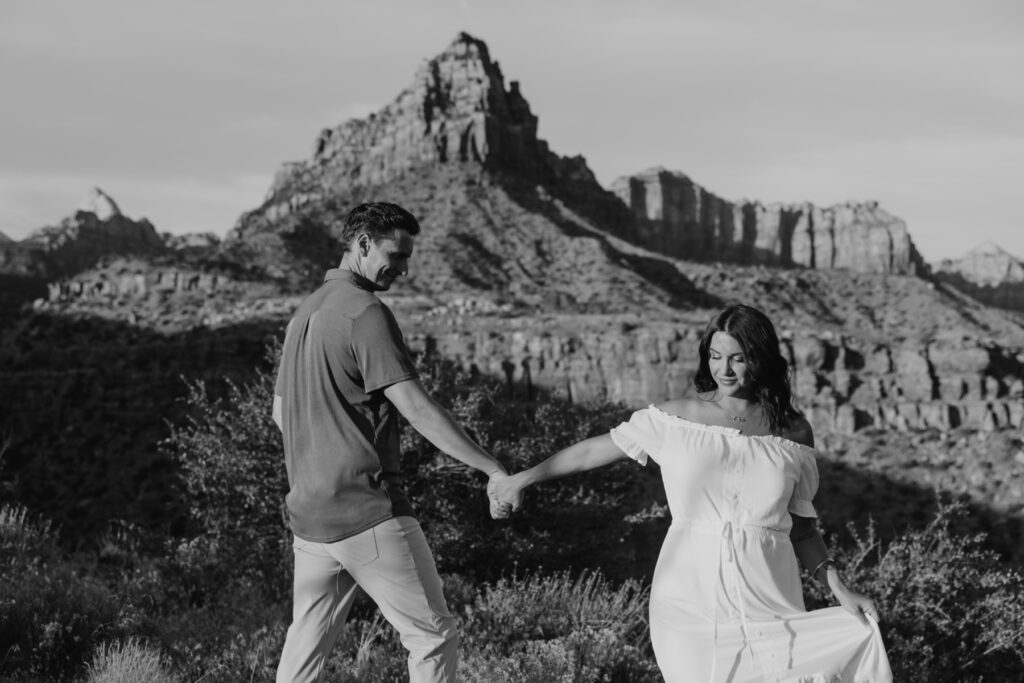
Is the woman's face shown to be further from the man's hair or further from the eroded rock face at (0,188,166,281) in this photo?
the eroded rock face at (0,188,166,281)

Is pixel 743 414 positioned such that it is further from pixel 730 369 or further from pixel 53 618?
pixel 53 618

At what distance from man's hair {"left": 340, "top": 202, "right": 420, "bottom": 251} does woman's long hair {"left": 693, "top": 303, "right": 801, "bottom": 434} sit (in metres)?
1.30

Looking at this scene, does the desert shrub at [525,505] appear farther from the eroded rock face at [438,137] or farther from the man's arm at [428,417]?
the eroded rock face at [438,137]

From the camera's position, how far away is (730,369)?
3760 mm

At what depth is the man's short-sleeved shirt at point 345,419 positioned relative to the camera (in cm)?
343

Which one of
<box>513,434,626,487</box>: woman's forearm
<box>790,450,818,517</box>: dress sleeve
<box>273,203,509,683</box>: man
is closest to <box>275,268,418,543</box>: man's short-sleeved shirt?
<box>273,203,509,683</box>: man

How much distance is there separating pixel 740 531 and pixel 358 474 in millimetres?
1430

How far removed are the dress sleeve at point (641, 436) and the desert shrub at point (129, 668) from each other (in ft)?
8.41

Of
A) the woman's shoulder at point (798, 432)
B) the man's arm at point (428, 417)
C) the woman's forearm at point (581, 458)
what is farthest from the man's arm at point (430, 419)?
the woman's shoulder at point (798, 432)

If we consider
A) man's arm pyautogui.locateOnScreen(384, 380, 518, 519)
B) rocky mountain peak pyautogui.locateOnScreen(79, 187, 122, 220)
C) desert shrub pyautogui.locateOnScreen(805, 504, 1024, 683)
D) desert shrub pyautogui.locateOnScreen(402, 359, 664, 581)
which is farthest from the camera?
rocky mountain peak pyautogui.locateOnScreen(79, 187, 122, 220)

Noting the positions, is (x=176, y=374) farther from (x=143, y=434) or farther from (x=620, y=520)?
(x=620, y=520)

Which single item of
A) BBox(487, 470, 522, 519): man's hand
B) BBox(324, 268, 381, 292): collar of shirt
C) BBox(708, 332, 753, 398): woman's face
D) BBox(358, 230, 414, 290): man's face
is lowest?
BBox(487, 470, 522, 519): man's hand

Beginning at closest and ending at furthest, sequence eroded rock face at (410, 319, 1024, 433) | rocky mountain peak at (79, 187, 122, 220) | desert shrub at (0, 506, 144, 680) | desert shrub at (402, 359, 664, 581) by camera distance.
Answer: desert shrub at (0, 506, 144, 680) → desert shrub at (402, 359, 664, 581) → eroded rock face at (410, 319, 1024, 433) → rocky mountain peak at (79, 187, 122, 220)

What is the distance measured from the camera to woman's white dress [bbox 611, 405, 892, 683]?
136 inches
